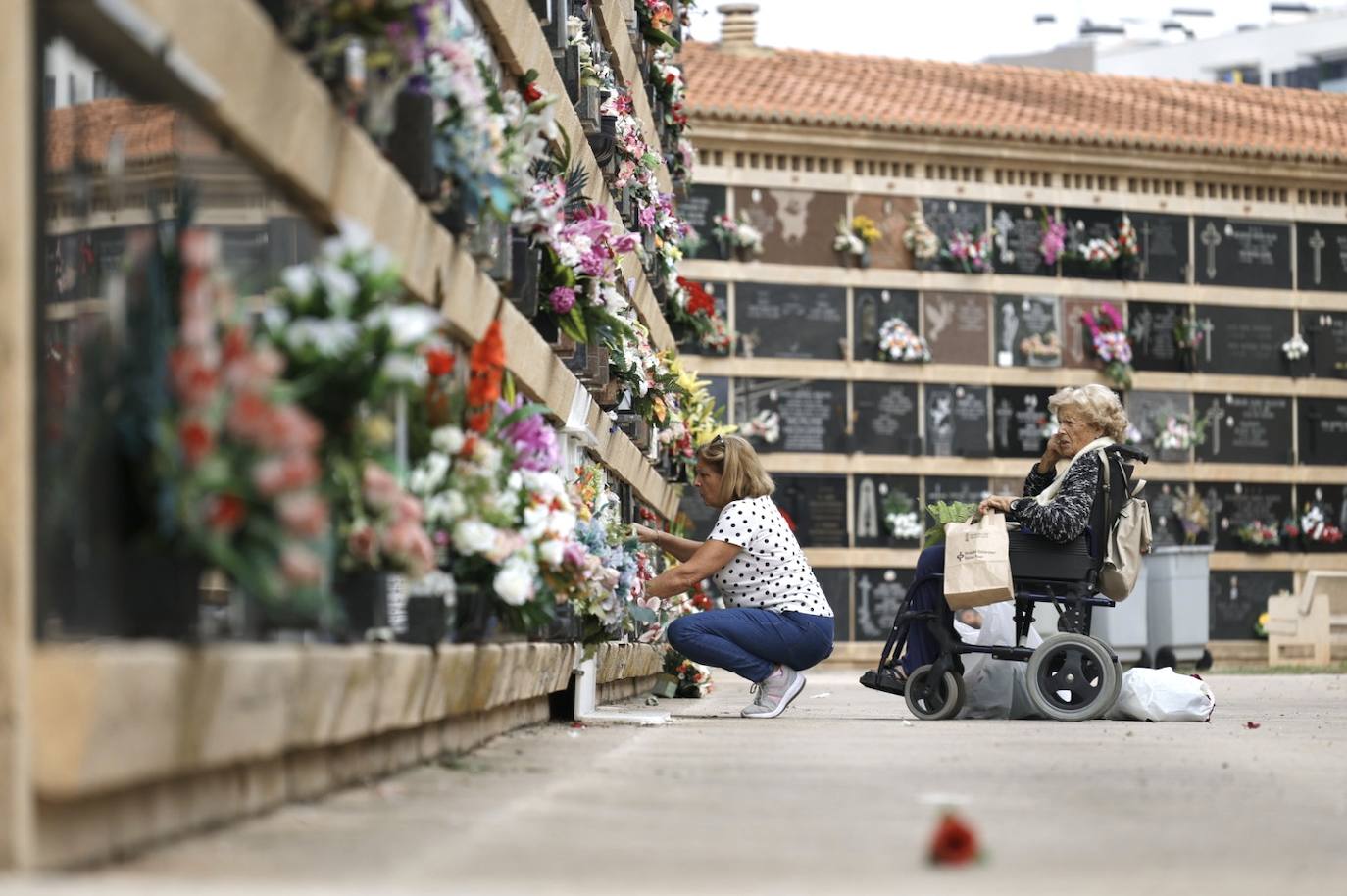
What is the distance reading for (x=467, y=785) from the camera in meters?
5.43

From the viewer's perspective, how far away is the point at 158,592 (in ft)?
12.4

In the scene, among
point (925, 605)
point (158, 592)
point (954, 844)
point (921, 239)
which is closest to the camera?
point (954, 844)

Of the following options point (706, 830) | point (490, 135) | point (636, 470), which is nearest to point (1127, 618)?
point (636, 470)

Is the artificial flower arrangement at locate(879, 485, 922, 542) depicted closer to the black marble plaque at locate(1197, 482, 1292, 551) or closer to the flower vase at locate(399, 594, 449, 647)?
the black marble plaque at locate(1197, 482, 1292, 551)

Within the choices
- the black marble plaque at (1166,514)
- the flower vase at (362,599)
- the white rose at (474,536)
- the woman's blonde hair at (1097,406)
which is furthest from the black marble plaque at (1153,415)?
the flower vase at (362,599)

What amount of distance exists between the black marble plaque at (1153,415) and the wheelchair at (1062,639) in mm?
17526

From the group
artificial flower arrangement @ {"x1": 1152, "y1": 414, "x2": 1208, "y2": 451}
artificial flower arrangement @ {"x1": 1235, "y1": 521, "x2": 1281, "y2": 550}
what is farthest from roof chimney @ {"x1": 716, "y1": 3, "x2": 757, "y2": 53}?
artificial flower arrangement @ {"x1": 1235, "y1": 521, "x2": 1281, "y2": 550}

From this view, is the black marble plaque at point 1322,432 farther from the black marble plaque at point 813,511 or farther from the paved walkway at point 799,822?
the paved walkway at point 799,822

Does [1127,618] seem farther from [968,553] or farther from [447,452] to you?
[447,452]

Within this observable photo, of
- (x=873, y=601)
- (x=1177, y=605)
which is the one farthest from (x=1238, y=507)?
(x=873, y=601)

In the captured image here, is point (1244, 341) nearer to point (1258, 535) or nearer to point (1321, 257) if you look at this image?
point (1321, 257)

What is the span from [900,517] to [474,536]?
20172 millimetres

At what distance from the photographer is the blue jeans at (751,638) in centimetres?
1054

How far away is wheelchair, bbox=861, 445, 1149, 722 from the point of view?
982cm
